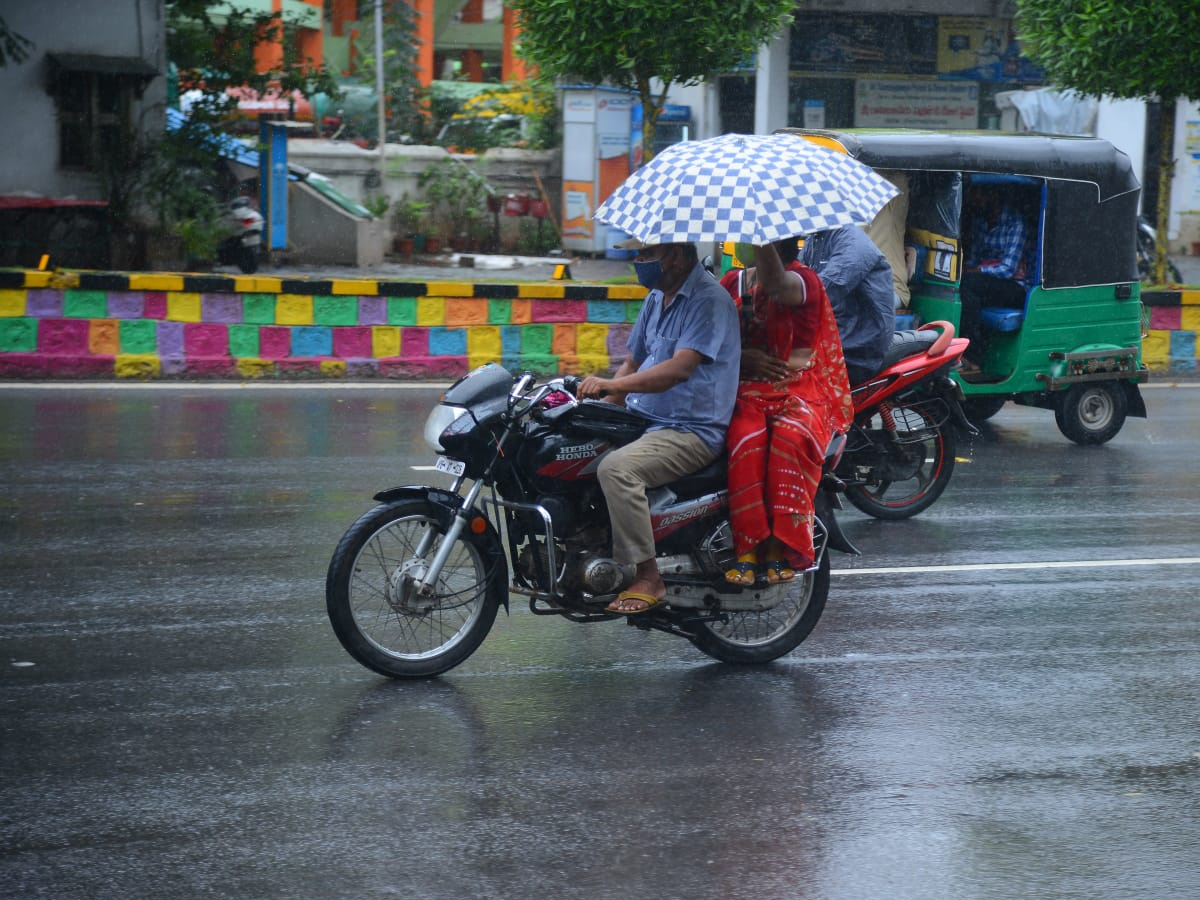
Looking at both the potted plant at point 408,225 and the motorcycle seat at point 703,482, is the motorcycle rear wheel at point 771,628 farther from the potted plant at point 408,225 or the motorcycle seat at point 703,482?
the potted plant at point 408,225

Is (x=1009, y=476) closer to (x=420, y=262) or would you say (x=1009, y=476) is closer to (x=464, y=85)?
(x=420, y=262)

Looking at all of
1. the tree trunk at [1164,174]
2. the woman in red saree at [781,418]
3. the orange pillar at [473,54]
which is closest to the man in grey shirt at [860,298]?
the woman in red saree at [781,418]

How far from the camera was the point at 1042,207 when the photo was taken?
35.3 ft

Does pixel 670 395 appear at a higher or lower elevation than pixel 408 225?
lower

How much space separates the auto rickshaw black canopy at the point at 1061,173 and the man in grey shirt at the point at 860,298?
2190 millimetres

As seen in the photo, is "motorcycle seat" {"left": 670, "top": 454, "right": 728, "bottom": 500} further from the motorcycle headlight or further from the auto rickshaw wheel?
the auto rickshaw wheel

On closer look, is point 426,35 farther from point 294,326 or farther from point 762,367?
point 762,367

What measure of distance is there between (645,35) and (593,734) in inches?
509

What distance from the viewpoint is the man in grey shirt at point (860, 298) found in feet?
26.9

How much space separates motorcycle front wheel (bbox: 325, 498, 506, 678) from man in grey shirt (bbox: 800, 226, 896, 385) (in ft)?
10.9

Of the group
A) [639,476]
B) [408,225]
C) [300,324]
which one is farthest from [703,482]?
[408,225]

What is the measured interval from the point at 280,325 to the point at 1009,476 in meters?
6.50

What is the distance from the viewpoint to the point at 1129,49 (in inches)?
624

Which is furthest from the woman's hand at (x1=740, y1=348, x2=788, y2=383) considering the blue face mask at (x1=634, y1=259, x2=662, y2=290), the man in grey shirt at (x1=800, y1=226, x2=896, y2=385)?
the man in grey shirt at (x1=800, y1=226, x2=896, y2=385)
